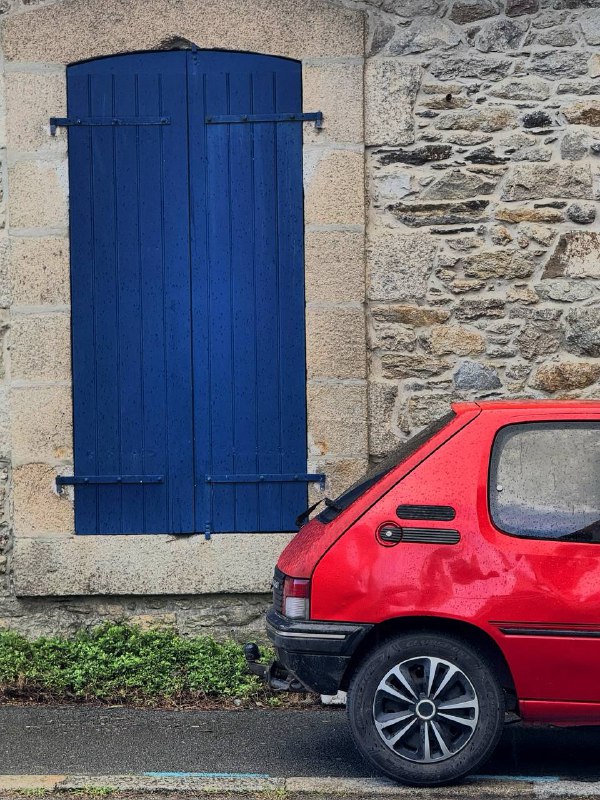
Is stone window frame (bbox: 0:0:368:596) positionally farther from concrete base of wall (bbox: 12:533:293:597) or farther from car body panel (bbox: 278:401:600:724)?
car body panel (bbox: 278:401:600:724)

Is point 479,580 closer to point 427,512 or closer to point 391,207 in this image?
point 427,512

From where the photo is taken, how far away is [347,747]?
20.8 ft

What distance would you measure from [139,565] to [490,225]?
303cm

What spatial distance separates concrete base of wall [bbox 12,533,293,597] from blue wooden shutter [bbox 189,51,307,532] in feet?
0.51

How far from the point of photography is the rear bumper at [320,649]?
218 inches

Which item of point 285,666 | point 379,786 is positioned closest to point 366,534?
point 285,666

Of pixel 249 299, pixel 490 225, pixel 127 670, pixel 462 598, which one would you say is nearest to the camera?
pixel 462 598

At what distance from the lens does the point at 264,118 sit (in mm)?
8117

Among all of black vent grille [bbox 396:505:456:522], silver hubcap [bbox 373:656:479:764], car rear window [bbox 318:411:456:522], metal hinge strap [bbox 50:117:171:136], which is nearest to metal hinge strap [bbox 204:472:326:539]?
car rear window [bbox 318:411:456:522]

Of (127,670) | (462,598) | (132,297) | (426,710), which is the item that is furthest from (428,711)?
(132,297)

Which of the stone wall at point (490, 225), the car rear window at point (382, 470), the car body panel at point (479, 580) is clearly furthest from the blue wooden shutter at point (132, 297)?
the car body panel at point (479, 580)

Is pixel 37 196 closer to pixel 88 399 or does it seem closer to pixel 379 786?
pixel 88 399

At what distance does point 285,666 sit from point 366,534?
0.71 meters

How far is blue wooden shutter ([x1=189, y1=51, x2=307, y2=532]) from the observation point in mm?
8141
